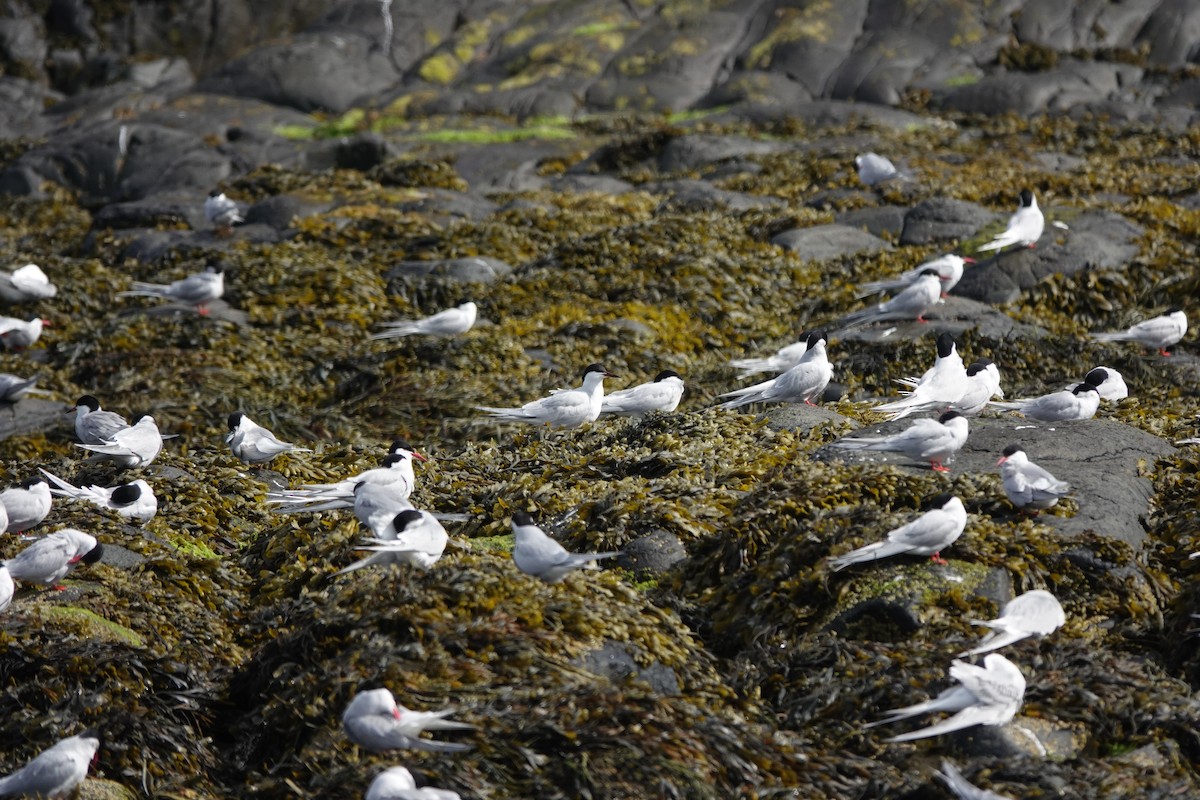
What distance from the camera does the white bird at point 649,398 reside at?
1002 cm

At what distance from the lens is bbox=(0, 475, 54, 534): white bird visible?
25.1ft

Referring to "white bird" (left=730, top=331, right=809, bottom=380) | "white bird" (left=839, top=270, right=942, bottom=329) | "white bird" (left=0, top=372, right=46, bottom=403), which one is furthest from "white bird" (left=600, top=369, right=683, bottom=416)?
"white bird" (left=0, top=372, right=46, bottom=403)

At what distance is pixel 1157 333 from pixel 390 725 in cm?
936

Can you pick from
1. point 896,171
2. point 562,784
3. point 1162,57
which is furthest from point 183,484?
point 1162,57

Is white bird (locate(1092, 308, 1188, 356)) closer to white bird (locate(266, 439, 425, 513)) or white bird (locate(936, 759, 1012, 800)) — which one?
white bird (locate(266, 439, 425, 513))

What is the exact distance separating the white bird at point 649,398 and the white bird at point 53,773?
213 inches

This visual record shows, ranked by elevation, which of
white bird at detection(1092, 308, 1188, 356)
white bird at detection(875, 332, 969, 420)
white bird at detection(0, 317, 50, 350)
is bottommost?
white bird at detection(0, 317, 50, 350)

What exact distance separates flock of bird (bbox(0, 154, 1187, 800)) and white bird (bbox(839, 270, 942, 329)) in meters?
0.02

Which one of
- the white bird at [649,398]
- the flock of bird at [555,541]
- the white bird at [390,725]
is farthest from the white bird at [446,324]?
the white bird at [390,725]

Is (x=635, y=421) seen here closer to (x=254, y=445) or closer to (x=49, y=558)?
(x=254, y=445)

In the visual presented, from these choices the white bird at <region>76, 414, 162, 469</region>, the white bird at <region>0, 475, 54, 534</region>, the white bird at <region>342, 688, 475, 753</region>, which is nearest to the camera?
the white bird at <region>342, 688, 475, 753</region>

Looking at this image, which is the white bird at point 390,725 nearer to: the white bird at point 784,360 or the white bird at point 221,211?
the white bird at point 784,360

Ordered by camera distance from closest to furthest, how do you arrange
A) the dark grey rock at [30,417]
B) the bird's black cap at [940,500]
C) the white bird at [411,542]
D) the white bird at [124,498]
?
the bird's black cap at [940,500]
the white bird at [411,542]
the white bird at [124,498]
the dark grey rock at [30,417]

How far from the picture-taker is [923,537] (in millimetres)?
6355
